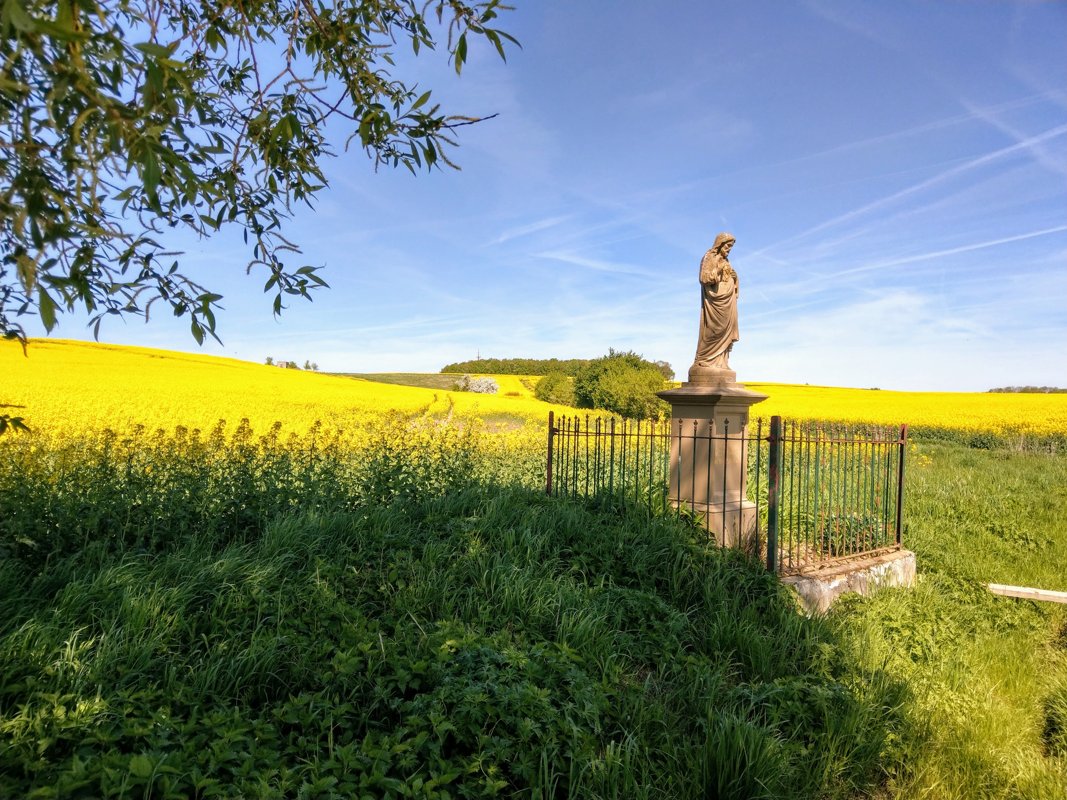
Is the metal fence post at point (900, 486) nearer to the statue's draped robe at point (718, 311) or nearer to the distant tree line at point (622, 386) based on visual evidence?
the statue's draped robe at point (718, 311)

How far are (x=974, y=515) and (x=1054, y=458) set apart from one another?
1089 centimetres

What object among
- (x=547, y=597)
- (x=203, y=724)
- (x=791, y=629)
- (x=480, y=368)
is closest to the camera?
(x=203, y=724)

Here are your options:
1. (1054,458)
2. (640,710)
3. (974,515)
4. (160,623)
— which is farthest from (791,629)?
(1054,458)

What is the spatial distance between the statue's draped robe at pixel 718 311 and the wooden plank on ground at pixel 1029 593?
3.74m

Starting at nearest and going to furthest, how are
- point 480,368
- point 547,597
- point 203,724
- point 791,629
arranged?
1. point 203,724
2. point 547,597
3. point 791,629
4. point 480,368

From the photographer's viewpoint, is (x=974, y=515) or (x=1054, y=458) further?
(x=1054, y=458)

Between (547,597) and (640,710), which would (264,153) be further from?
(640,710)

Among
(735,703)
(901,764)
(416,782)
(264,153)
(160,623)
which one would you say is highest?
(264,153)

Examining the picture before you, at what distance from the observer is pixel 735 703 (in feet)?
11.2

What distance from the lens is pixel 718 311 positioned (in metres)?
6.61

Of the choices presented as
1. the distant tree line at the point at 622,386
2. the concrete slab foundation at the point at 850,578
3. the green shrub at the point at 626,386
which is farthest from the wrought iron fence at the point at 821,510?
the green shrub at the point at 626,386

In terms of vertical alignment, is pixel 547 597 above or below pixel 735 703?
above

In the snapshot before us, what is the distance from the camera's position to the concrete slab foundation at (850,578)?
18.4 feet

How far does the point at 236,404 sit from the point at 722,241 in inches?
500
